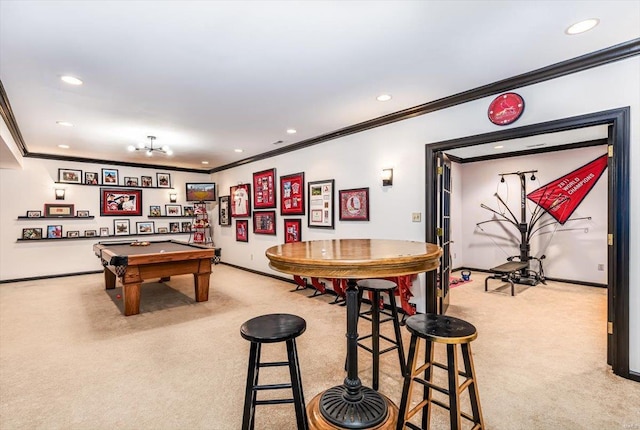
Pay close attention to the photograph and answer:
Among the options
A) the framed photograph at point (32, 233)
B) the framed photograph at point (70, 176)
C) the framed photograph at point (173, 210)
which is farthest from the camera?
the framed photograph at point (173, 210)

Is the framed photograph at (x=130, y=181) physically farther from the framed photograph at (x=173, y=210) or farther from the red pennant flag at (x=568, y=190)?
the red pennant flag at (x=568, y=190)

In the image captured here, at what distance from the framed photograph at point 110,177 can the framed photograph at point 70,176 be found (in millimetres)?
416

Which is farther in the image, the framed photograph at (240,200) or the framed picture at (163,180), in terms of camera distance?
the framed picture at (163,180)

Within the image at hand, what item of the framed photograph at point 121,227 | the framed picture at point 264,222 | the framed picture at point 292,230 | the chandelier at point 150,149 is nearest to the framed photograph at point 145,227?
the framed photograph at point 121,227

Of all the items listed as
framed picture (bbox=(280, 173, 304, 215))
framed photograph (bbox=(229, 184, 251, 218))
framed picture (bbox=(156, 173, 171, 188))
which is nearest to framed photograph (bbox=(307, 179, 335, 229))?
framed picture (bbox=(280, 173, 304, 215))

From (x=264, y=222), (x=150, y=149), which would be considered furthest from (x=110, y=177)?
(x=264, y=222)

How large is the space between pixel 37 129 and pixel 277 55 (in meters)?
4.18

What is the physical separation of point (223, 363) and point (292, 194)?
131 inches

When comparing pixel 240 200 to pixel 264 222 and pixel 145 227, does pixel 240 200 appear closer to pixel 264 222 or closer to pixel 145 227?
pixel 264 222

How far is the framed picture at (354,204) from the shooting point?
4246 mm

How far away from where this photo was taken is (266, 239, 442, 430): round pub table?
4.58 feet

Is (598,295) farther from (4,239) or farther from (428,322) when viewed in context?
(4,239)

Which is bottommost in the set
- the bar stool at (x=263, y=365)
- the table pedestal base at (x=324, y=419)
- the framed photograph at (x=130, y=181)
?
the table pedestal base at (x=324, y=419)

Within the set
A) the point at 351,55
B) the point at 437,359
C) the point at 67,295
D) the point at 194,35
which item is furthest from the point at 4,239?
the point at 437,359
